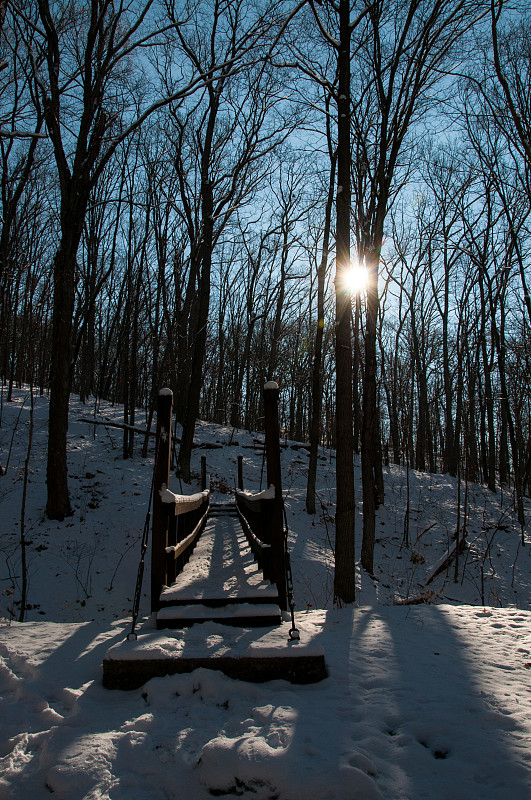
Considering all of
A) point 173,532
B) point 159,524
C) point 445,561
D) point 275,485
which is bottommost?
point 445,561

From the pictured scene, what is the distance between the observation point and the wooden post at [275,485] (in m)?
4.16

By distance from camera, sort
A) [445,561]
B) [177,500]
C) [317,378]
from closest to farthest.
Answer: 1. [177,500]
2. [445,561]
3. [317,378]

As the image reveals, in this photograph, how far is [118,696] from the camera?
2818mm

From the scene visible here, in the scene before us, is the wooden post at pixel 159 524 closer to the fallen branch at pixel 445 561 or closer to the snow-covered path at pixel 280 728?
the snow-covered path at pixel 280 728

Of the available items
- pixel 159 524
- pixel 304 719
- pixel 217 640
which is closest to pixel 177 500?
pixel 159 524

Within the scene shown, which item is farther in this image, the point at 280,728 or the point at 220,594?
the point at 220,594

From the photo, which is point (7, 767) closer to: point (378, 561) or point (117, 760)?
point (117, 760)

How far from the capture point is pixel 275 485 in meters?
4.38

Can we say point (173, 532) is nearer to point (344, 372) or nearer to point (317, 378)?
point (344, 372)

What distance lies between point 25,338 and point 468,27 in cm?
1813

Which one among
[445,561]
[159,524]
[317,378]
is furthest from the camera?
[317,378]

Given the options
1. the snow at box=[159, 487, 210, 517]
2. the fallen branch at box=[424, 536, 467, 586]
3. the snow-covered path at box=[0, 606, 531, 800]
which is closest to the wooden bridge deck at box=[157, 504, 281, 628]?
the snow-covered path at box=[0, 606, 531, 800]

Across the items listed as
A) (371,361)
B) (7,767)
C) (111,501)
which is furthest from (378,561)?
(7,767)

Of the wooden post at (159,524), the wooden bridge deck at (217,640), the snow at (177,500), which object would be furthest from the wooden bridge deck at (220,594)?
the snow at (177,500)
